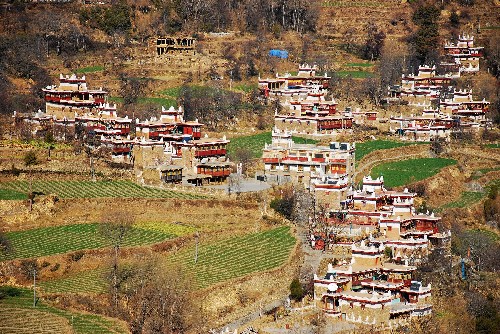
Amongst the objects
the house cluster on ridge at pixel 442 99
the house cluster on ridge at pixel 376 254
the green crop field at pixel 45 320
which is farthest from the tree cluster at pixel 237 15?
the green crop field at pixel 45 320

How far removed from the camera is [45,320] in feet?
197

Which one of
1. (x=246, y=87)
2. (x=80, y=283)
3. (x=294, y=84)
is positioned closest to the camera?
(x=80, y=283)

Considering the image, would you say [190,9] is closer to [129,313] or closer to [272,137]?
[272,137]

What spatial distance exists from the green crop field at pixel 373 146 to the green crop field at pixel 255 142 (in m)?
3.11

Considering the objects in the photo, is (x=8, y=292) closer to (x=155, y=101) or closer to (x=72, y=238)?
(x=72, y=238)

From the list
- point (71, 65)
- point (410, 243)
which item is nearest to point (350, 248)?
point (410, 243)

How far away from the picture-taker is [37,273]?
218 ft

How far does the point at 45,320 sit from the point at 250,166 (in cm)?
2937

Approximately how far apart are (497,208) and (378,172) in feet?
25.0

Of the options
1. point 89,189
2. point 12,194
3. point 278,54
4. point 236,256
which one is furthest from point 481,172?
point 12,194

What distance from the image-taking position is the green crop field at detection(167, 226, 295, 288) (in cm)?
6806

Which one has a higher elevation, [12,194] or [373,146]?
[373,146]

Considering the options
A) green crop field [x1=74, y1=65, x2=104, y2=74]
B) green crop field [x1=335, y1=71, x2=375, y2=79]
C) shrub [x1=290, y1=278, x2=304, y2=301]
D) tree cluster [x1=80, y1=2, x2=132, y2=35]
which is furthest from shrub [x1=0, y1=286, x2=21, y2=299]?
green crop field [x1=335, y1=71, x2=375, y2=79]

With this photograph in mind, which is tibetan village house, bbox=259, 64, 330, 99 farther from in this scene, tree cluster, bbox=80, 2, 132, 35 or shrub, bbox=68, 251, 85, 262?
shrub, bbox=68, 251, 85, 262
